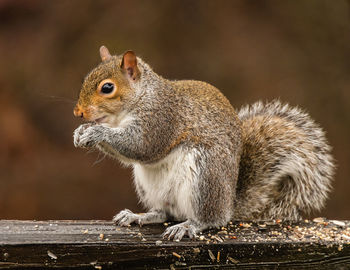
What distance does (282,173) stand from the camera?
263 cm

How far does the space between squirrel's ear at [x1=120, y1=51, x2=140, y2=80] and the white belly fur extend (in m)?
0.33

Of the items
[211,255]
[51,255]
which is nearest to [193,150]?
[211,255]

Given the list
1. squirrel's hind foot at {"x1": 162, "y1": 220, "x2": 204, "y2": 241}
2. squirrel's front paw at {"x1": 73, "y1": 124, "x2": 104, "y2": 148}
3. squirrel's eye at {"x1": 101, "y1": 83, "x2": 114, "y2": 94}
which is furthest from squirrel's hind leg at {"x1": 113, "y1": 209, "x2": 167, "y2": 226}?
squirrel's eye at {"x1": 101, "y1": 83, "x2": 114, "y2": 94}

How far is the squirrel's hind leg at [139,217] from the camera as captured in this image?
2391 mm

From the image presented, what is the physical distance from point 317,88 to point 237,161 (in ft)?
5.96

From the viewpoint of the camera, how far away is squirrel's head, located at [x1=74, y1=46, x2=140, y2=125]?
2289 mm

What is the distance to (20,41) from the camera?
398 centimetres

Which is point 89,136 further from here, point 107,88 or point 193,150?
point 193,150

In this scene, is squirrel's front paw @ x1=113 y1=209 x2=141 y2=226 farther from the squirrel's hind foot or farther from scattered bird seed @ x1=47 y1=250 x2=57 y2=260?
scattered bird seed @ x1=47 y1=250 x2=57 y2=260

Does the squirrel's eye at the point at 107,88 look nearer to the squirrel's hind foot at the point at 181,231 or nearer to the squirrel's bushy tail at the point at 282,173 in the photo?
the squirrel's hind foot at the point at 181,231

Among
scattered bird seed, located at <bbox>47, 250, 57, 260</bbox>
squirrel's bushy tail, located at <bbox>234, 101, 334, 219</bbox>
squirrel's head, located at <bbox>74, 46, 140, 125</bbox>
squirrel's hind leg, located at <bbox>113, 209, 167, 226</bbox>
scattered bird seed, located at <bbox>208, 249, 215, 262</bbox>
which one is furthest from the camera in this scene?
squirrel's bushy tail, located at <bbox>234, 101, 334, 219</bbox>

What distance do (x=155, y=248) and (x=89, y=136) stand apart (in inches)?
19.0

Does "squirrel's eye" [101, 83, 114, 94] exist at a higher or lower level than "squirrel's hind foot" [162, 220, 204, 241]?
higher

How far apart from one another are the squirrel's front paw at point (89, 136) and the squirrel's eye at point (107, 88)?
13 cm
